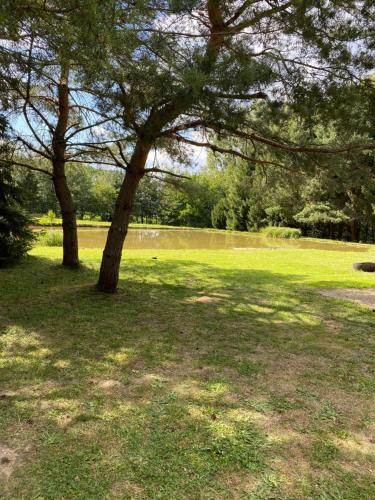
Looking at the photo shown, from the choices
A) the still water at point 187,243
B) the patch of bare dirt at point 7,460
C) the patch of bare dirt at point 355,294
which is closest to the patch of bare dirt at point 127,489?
the patch of bare dirt at point 7,460

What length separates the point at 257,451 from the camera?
215 cm

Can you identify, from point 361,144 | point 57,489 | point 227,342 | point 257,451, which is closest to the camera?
point 57,489

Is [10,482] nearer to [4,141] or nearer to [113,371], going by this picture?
[113,371]

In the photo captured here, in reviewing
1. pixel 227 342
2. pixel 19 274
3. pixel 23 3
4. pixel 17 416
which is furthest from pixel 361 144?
pixel 19 274

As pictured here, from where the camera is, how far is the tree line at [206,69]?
3.33 m

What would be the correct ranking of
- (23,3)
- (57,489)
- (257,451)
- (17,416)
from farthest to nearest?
(23,3) < (17,416) < (257,451) < (57,489)

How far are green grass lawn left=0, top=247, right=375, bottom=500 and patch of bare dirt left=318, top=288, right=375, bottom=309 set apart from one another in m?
0.51

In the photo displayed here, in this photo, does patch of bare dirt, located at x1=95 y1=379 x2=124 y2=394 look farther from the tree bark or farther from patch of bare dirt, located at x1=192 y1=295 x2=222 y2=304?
the tree bark

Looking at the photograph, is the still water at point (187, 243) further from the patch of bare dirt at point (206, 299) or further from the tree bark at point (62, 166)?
the patch of bare dirt at point (206, 299)

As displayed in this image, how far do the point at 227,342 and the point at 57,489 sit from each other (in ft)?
8.10

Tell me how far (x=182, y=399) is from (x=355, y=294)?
496 centimetres

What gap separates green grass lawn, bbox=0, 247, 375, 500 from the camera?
6.32ft

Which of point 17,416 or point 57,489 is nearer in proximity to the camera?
point 57,489

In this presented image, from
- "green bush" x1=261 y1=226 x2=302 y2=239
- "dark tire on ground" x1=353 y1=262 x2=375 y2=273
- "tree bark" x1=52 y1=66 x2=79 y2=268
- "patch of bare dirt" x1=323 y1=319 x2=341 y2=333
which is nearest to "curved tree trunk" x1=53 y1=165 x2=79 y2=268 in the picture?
"tree bark" x1=52 y1=66 x2=79 y2=268
